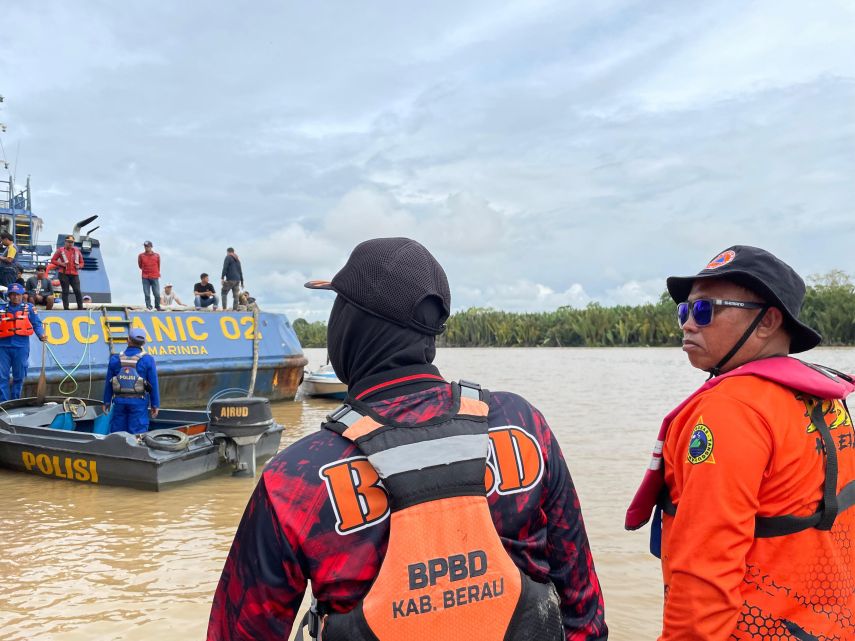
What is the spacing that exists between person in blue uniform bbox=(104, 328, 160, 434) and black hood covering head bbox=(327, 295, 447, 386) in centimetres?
721

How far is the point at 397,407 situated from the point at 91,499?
7091 millimetres

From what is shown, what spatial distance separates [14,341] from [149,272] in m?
4.81

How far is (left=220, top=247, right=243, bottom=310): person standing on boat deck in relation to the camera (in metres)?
16.1

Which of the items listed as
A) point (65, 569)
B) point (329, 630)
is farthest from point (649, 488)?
point (65, 569)

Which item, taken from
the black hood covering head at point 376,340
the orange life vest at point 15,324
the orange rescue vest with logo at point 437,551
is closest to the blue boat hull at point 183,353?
the orange life vest at point 15,324

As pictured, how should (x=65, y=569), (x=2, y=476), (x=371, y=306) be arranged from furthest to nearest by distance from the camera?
(x=2, y=476) → (x=65, y=569) → (x=371, y=306)

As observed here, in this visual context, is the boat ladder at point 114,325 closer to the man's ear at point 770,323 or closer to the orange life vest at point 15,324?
the orange life vest at point 15,324

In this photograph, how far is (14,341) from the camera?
10422 millimetres

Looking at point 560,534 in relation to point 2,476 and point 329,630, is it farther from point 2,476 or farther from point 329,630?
point 2,476

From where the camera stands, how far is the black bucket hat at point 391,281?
1480 mm

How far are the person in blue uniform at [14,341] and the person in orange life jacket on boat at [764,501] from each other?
10.9 meters

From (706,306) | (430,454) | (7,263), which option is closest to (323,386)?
(7,263)

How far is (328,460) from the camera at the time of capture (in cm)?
135

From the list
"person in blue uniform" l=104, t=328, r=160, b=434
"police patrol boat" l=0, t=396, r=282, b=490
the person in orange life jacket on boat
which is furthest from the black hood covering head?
"person in blue uniform" l=104, t=328, r=160, b=434
